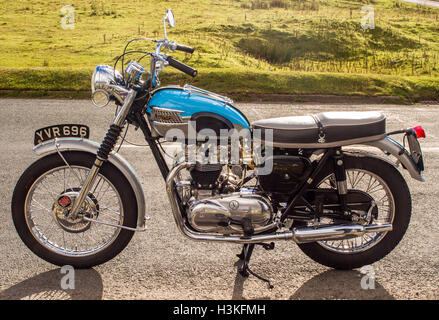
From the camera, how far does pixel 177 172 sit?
10.9 feet

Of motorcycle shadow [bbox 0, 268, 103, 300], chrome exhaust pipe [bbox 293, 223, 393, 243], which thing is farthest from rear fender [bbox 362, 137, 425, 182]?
motorcycle shadow [bbox 0, 268, 103, 300]

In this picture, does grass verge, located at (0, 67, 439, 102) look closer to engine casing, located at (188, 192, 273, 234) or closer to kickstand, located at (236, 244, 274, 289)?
kickstand, located at (236, 244, 274, 289)

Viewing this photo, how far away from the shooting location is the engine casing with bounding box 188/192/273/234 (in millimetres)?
3322

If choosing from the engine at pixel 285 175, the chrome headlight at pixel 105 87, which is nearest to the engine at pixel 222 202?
the engine at pixel 285 175

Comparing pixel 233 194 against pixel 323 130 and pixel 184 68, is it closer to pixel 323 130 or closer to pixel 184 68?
pixel 323 130

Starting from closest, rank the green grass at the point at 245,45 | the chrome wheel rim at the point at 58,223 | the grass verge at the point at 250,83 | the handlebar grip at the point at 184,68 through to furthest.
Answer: the handlebar grip at the point at 184,68, the chrome wheel rim at the point at 58,223, the grass verge at the point at 250,83, the green grass at the point at 245,45

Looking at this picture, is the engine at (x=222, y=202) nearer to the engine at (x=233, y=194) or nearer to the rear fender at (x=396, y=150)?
the engine at (x=233, y=194)

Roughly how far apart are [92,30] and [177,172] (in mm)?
14241

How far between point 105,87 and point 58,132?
21.3 inches

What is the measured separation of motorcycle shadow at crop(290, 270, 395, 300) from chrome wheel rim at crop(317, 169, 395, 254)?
21cm

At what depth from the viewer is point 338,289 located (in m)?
3.46

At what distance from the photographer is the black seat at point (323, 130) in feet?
10.7

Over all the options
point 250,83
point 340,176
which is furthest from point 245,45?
point 340,176

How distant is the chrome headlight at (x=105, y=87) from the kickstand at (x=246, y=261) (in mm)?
1517
